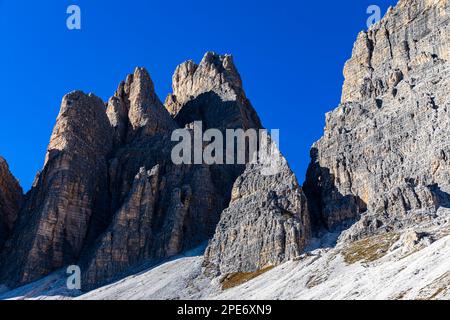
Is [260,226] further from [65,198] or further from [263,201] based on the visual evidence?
[65,198]

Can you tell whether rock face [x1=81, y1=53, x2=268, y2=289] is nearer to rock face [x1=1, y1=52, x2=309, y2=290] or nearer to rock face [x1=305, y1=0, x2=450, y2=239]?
rock face [x1=1, y1=52, x2=309, y2=290]

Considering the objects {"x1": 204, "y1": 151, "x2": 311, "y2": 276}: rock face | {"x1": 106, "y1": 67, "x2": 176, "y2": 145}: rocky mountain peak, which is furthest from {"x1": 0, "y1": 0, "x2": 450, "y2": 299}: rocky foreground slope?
{"x1": 106, "y1": 67, "x2": 176, "y2": 145}: rocky mountain peak

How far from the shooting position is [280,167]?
14500cm

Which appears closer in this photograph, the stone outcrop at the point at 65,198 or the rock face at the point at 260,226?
the rock face at the point at 260,226

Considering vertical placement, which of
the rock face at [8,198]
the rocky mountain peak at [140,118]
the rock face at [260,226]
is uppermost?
the rocky mountain peak at [140,118]

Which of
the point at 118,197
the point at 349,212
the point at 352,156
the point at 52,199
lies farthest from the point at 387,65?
the point at 52,199

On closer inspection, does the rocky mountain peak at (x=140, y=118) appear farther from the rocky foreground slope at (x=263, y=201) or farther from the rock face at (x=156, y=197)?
the rocky foreground slope at (x=263, y=201)

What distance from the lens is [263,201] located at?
453ft

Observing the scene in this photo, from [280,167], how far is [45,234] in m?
57.5

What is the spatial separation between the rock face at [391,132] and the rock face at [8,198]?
266 ft

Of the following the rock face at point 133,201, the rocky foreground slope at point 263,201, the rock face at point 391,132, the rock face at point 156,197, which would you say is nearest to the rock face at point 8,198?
the rocky foreground slope at point 263,201

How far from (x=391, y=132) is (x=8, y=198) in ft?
344

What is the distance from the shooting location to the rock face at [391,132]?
399ft
